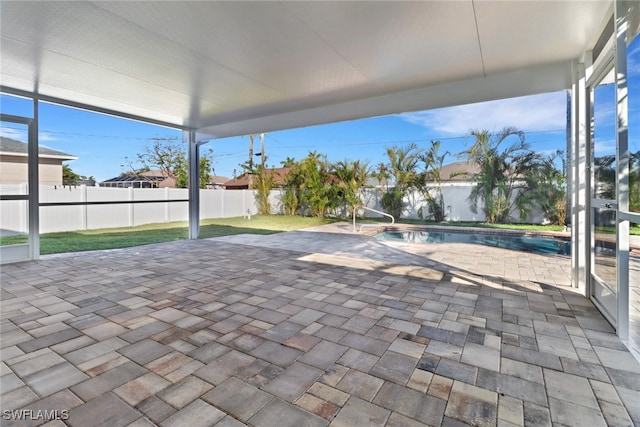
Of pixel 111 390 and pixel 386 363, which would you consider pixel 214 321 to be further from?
pixel 386 363

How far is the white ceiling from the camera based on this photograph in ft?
9.56

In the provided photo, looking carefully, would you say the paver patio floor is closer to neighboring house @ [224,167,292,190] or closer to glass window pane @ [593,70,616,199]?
glass window pane @ [593,70,616,199]

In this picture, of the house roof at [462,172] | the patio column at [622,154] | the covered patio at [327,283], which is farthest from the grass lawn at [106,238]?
the house roof at [462,172]

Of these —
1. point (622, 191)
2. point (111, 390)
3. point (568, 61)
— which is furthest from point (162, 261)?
point (568, 61)

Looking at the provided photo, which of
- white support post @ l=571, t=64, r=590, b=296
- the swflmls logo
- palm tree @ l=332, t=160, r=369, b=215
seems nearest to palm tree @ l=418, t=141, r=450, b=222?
palm tree @ l=332, t=160, r=369, b=215

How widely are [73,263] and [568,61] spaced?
7.89 meters

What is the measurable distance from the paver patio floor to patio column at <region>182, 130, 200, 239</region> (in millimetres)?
3954

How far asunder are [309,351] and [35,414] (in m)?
1.61

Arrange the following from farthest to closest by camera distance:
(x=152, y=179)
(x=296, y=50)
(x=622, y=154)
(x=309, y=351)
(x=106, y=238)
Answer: (x=152, y=179) → (x=106, y=238) → (x=296, y=50) → (x=622, y=154) → (x=309, y=351)

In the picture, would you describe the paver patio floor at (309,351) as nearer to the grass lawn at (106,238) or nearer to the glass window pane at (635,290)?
the glass window pane at (635,290)

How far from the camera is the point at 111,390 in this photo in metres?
1.93

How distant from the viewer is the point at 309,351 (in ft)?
7.91

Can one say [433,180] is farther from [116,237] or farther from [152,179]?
[152,179]

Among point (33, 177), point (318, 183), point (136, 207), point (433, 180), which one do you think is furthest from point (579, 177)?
point (136, 207)
